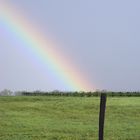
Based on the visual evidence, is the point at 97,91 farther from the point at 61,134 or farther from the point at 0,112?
the point at 61,134

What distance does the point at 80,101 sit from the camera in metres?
49.5

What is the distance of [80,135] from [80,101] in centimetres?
2358

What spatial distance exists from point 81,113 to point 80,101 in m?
7.39

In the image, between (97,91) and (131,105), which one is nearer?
(131,105)

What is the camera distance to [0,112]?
40.8 m

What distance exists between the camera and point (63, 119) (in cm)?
3759

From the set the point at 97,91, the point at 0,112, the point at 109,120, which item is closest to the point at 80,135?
the point at 109,120

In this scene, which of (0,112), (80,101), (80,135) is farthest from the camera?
(80,101)

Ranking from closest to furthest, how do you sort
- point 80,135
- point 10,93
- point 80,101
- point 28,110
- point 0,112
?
1. point 80,135
2. point 0,112
3. point 28,110
4. point 80,101
5. point 10,93

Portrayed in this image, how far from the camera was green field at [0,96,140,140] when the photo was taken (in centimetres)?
2606

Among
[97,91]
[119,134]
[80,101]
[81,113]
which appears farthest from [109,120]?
[97,91]

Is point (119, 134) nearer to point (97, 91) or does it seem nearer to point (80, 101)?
point (80, 101)

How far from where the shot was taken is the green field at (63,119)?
85.5 ft

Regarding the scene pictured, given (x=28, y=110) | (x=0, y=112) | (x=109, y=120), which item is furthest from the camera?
(x=28, y=110)
